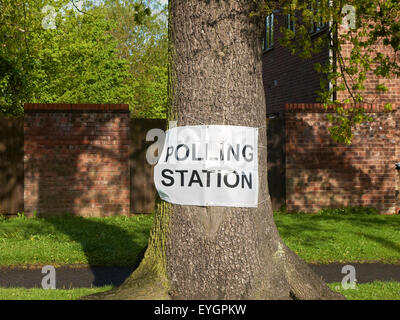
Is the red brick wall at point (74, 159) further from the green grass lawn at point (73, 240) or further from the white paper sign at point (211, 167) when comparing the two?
the white paper sign at point (211, 167)

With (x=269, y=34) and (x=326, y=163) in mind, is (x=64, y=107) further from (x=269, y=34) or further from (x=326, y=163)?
(x=269, y=34)

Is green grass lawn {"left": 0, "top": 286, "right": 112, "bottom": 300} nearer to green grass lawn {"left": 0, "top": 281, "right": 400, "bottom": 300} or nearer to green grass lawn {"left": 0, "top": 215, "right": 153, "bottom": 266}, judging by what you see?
green grass lawn {"left": 0, "top": 281, "right": 400, "bottom": 300}

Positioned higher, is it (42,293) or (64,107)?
(64,107)

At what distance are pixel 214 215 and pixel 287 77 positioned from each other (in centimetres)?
1418

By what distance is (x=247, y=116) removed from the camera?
4.89 m

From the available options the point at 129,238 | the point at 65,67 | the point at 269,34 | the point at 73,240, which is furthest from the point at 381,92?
the point at 65,67

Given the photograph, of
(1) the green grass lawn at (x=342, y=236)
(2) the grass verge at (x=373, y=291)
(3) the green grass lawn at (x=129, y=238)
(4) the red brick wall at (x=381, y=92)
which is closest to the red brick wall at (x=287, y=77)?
→ (4) the red brick wall at (x=381, y=92)

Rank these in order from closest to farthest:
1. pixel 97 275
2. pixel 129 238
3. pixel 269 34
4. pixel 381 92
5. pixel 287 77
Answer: pixel 97 275 → pixel 129 238 → pixel 381 92 → pixel 287 77 → pixel 269 34

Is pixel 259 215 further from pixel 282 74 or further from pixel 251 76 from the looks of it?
Answer: pixel 282 74

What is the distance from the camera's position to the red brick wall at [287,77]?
53.5 feet

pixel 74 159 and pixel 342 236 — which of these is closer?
pixel 342 236

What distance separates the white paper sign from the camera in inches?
186

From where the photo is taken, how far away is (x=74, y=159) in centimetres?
1248
